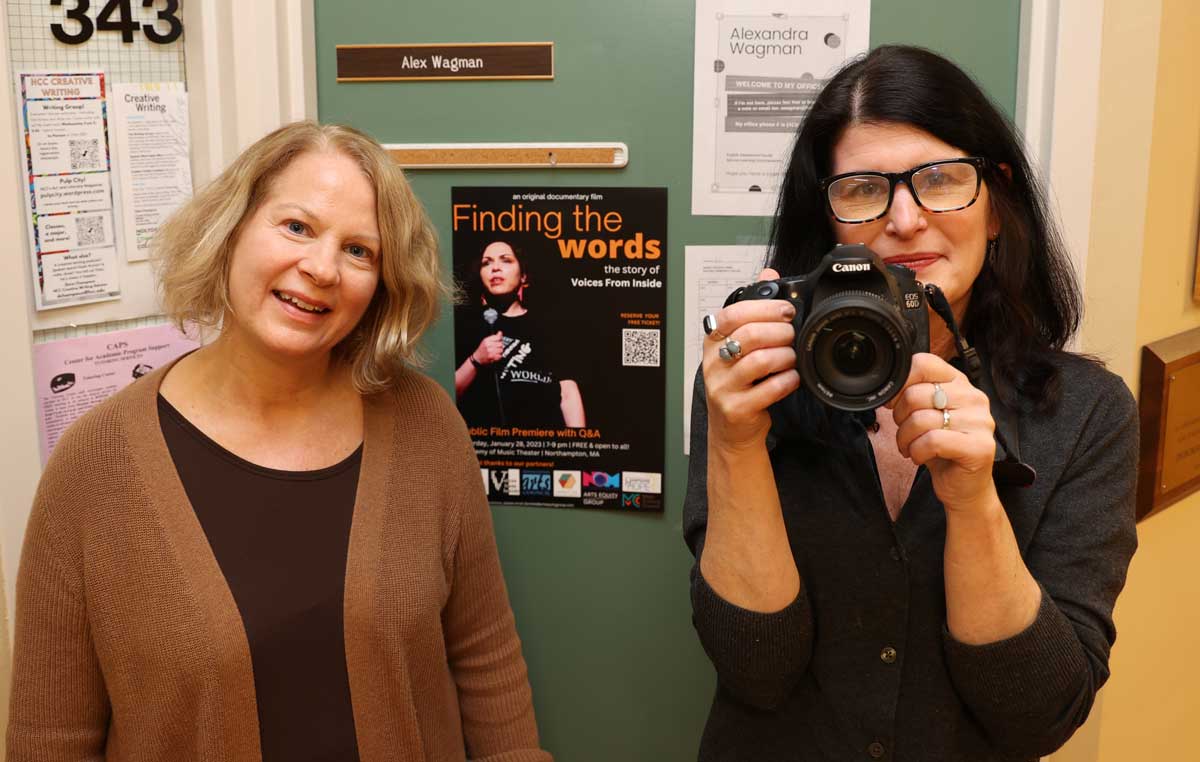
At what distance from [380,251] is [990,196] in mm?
733

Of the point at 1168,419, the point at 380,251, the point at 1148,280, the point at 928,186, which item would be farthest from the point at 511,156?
the point at 1168,419

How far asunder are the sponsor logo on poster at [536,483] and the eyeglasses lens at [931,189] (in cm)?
78

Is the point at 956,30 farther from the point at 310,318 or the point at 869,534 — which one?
the point at 310,318

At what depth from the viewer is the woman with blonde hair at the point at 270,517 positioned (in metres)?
1.14

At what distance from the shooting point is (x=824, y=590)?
3.43 ft

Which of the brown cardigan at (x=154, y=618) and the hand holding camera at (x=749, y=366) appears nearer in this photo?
the hand holding camera at (x=749, y=366)

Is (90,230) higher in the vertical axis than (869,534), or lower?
higher

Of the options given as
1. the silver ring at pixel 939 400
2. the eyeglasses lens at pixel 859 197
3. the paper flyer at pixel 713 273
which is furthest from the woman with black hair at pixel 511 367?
the silver ring at pixel 939 400

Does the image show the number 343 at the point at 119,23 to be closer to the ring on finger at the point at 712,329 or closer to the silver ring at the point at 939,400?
the ring on finger at the point at 712,329

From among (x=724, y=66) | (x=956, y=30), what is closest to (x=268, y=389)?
(x=724, y=66)

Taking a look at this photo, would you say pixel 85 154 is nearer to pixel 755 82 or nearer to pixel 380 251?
pixel 380 251

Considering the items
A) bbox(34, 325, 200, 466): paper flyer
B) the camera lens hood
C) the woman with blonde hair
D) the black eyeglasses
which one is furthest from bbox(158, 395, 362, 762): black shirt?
the black eyeglasses

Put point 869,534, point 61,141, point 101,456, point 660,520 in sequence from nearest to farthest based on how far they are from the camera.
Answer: point 869,534 < point 101,456 < point 61,141 < point 660,520

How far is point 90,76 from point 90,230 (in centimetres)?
22
